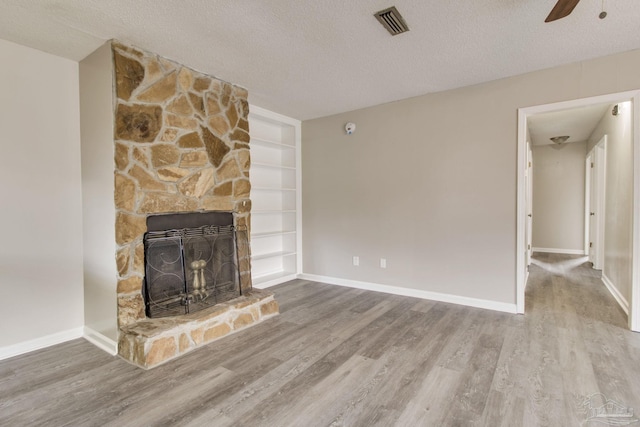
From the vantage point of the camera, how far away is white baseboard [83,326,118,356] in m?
2.58

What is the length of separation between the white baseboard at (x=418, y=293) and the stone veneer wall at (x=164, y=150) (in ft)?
5.26

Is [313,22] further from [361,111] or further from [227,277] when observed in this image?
[227,277]

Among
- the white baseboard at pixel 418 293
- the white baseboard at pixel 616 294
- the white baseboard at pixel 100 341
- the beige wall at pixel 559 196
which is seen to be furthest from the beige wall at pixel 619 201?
the white baseboard at pixel 100 341

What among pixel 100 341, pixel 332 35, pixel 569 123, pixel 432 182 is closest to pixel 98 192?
pixel 100 341

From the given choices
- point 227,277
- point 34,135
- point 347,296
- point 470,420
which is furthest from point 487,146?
point 34,135

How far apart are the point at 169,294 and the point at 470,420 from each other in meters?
2.54

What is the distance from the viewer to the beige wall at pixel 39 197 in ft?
8.31

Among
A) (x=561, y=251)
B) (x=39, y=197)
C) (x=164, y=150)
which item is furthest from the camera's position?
(x=561, y=251)

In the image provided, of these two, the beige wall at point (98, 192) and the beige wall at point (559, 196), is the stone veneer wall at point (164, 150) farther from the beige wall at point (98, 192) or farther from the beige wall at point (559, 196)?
the beige wall at point (559, 196)

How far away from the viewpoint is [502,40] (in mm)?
2602

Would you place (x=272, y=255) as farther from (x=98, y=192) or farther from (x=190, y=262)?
(x=98, y=192)

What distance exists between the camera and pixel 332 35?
2.51 meters

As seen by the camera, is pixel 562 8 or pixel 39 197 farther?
pixel 39 197

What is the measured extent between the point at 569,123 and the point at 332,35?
487cm
